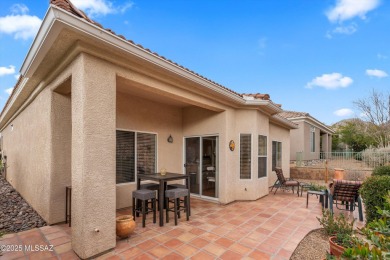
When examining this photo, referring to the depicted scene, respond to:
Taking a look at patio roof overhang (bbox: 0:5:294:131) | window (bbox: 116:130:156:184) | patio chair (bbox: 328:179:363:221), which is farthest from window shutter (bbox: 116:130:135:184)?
patio chair (bbox: 328:179:363:221)

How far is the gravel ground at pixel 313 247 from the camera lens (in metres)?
3.78

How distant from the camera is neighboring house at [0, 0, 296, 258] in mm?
3621

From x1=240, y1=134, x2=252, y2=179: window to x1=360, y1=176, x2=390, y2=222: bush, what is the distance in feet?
11.6

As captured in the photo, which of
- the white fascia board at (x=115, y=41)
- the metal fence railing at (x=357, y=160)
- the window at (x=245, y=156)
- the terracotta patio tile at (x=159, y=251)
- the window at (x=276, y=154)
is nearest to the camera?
the white fascia board at (x=115, y=41)

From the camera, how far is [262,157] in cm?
841

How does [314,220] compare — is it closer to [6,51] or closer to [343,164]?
[343,164]

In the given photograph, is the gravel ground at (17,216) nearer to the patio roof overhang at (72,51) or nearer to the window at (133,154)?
the window at (133,154)

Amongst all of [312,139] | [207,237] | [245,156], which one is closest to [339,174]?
[245,156]

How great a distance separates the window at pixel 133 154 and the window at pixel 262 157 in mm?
4172

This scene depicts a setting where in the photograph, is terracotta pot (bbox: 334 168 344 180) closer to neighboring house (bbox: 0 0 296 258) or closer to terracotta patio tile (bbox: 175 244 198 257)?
neighboring house (bbox: 0 0 296 258)

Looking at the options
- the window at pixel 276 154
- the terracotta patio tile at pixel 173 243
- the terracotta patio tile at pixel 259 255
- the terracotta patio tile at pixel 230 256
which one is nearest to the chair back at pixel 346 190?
the terracotta patio tile at pixel 259 255

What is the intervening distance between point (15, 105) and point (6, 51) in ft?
7.09

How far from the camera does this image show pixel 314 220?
5.58 meters

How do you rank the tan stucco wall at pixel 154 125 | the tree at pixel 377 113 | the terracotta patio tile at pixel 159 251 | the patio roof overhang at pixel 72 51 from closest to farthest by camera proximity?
the patio roof overhang at pixel 72 51, the terracotta patio tile at pixel 159 251, the tan stucco wall at pixel 154 125, the tree at pixel 377 113
